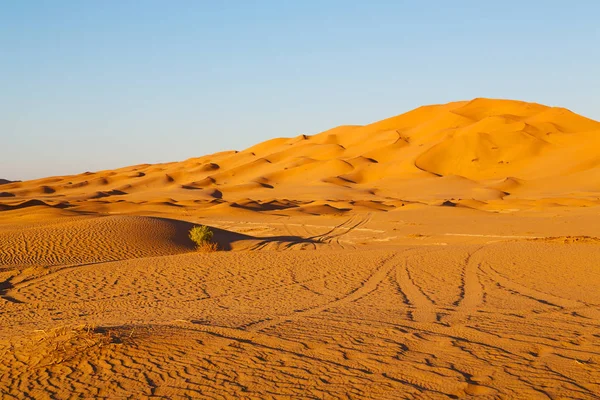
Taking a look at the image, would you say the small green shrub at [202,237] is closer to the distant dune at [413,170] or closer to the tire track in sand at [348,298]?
the tire track in sand at [348,298]

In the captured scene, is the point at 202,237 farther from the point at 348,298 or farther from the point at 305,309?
the point at 305,309

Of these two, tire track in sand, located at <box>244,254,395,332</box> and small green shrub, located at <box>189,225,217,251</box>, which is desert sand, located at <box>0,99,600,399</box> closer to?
tire track in sand, located at <box>244,254,395,332</box>

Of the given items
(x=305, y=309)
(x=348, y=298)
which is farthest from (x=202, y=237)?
(x=305, y=309)

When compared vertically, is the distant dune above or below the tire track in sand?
above

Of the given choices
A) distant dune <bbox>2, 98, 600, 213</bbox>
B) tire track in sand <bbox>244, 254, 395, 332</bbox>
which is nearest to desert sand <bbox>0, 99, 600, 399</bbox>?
tire track in sand <bbox>244, 254, 395, 332</bbox>

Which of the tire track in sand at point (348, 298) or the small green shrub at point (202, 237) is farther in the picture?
the small green shrub at point (202, 237)

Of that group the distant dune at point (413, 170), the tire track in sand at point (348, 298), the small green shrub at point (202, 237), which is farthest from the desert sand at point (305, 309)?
the distant dune at point (413, 170)

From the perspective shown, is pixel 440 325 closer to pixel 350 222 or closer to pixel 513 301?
pixel 513 301

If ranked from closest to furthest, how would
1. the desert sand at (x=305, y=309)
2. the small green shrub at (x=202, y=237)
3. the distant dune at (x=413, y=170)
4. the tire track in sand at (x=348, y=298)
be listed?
the desert sand at (x=305, y=309) < the tire track in sand at (x=348, y=298) < the small green shrub at (x=202, y=237) < the distant dune at (x=413, y=170)

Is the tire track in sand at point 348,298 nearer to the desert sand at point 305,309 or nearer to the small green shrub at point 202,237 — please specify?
the desert sand at point 305,309

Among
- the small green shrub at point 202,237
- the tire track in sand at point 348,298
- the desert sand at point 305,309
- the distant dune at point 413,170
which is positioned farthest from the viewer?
the distant dune at point 413,170

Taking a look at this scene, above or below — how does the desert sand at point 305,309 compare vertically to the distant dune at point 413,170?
→ below

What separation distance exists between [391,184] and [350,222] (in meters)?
37.4

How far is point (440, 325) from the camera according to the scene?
25.9ft
